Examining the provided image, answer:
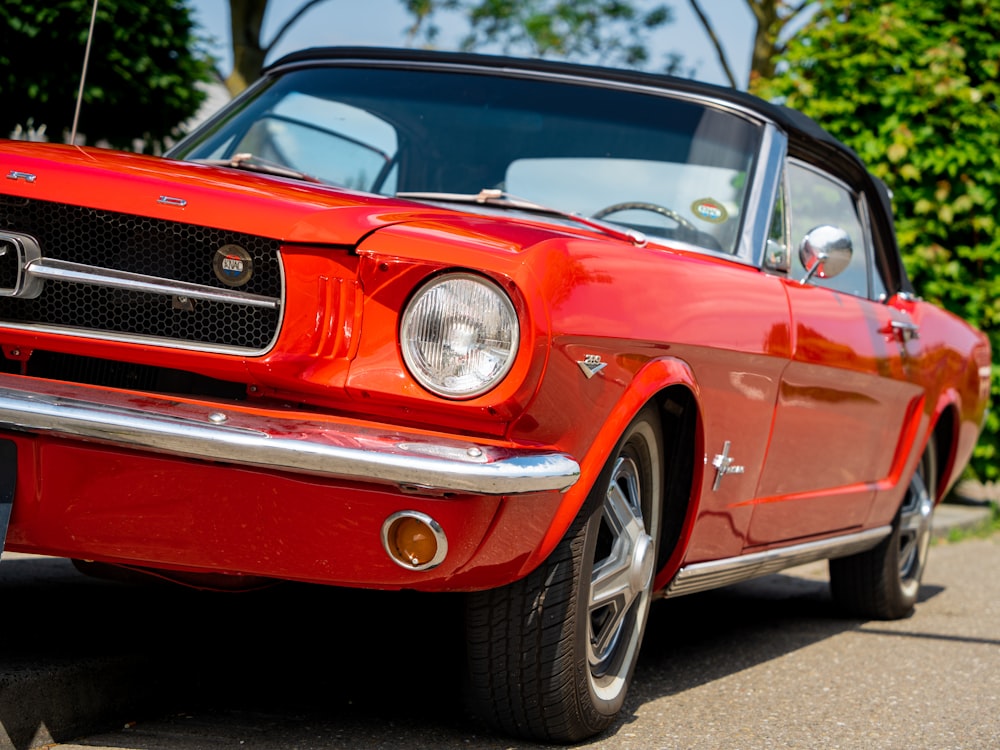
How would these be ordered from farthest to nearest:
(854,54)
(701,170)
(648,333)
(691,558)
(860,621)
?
(854,54) < (860,621) < (701,170) < (691,558) < (648,333)

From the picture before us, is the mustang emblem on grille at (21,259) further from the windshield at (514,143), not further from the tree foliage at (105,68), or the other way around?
the tree foliage at (105,68)

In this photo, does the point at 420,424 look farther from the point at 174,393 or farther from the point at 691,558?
the point at 691,558

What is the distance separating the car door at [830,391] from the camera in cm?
433

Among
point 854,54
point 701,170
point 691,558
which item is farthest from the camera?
point 854,54

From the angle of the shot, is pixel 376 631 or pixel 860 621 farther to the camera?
pixel 860 621

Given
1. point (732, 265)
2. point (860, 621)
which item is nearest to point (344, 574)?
point (732, 265)

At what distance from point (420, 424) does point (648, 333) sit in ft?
2.34

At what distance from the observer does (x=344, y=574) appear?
3008 millimetres

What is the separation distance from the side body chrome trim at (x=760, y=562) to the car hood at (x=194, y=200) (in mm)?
1347

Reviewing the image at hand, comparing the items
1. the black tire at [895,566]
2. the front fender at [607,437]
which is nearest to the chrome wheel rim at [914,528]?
the black tire at [895,566]

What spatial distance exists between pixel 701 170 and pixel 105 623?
6.92 ft

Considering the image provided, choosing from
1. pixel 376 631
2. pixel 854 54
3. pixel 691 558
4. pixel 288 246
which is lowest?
pixel 376 631

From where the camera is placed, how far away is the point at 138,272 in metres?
3.04

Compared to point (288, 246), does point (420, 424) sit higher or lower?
lower
